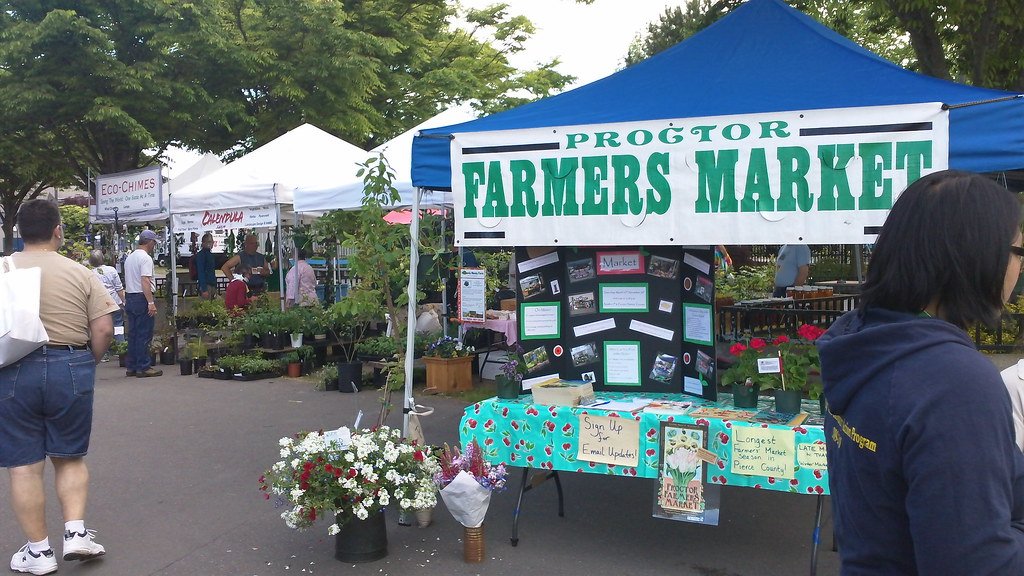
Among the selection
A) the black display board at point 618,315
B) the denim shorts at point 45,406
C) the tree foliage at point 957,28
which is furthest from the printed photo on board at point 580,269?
the tree foliage at point 957,28

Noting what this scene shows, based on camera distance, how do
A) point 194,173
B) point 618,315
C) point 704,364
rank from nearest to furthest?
point 704,364, point 618,315, point 194,173

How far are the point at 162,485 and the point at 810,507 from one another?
466 centimetres

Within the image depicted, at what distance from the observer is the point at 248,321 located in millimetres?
11539

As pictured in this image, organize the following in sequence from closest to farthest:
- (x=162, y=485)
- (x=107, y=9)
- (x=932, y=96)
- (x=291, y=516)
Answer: (x=932, y=96), (x=291, y=516), (x=162, y=485), (x=107, y=9)

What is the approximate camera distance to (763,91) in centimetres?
446

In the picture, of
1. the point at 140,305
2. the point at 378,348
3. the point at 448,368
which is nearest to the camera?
the point at 448,368

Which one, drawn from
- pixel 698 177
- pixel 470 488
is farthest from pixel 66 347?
pixel 698 177

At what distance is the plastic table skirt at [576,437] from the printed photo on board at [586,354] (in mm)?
231

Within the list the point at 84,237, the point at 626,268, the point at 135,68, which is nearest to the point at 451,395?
the point at 626,268

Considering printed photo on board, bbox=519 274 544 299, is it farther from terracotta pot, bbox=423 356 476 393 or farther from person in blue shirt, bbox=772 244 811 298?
person in blue shirt, bbox=772 244 811 298

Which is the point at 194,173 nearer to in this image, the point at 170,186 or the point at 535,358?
the point at 170,186

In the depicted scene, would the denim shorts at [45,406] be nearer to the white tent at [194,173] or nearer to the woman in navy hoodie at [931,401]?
the woman in navy hoodie at [931,401]

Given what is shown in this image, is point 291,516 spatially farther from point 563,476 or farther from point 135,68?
point 135,68

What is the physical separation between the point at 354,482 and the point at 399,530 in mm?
870
